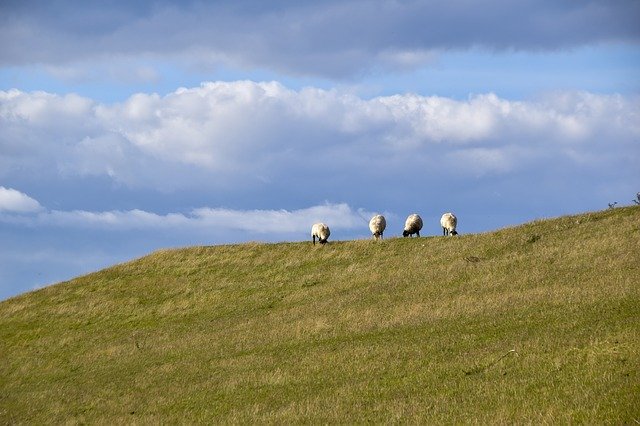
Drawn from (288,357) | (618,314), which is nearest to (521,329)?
(618,314)

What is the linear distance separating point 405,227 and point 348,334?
87.4 ft

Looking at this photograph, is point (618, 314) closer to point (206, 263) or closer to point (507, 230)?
point (507, 230)

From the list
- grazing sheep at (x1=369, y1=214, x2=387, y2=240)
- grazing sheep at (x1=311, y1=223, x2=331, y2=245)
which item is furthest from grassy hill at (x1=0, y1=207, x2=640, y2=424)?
grazing sheep at (x1=369, y1=214, x2=387, y2=240)

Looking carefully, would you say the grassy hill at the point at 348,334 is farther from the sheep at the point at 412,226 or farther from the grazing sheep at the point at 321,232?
the sheep at the point at 412,226

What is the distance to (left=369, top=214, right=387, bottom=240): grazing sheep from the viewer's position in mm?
58156

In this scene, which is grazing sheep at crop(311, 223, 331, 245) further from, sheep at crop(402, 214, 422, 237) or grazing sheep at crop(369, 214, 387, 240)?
sheep at crop(402, 214, 422, 237)

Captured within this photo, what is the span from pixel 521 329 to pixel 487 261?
51.7 feet

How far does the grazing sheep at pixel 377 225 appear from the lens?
191 feet

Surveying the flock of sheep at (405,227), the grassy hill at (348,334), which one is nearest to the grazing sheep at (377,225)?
the flock of sheep at (405,227)

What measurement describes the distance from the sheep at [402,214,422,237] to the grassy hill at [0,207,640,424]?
532cm

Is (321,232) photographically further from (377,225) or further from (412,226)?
(412,226)

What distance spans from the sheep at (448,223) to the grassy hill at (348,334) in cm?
461

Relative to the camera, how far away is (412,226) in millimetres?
58500

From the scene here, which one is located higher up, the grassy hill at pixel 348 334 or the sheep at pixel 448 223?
the sheep at pixel 448 223
